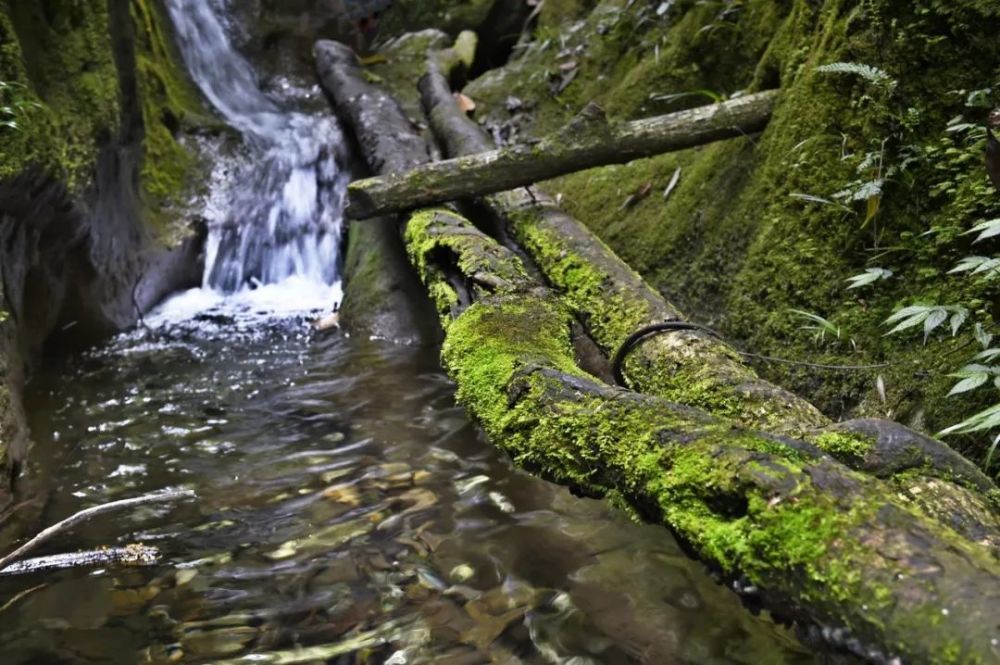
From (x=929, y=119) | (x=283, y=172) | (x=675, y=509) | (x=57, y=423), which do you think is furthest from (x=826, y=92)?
(x=283, y=172)

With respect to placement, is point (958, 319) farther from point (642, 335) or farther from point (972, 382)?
point (642, 335)

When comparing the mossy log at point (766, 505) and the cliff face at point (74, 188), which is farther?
the cliff face at point (74, 188)

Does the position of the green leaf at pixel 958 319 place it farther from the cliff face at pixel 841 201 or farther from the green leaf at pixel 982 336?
the cliff face at pixel 841 201

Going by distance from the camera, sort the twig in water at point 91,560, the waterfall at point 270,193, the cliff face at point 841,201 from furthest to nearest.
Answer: the waterfall at point 270,193, the cliff face at point 841,201, the twig in water at point 91,560

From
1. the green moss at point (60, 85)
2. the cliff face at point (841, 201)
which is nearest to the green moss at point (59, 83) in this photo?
the green moss at point (60, 85)

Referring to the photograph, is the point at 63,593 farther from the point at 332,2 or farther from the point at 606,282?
the point at 332,2

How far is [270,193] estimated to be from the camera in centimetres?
809

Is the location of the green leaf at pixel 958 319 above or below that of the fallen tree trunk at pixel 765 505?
above

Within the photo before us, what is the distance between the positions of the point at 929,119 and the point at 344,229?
5.55 metres

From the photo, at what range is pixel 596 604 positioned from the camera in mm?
2502

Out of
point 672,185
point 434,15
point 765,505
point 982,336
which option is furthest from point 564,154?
point 434,15

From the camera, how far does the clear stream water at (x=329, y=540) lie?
2375 millimetres

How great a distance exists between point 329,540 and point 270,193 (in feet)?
19.2

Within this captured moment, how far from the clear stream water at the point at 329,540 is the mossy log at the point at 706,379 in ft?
1.92
